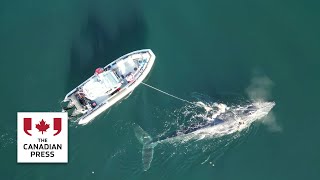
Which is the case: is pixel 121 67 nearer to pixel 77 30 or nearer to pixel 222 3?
pixel 77 30

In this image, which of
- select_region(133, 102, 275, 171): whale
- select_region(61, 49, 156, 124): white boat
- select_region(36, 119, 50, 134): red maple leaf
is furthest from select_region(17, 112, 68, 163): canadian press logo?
select_region(133, 102, 275, 171): whale

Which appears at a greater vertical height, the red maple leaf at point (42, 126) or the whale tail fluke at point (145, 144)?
the red maple leaf at point (42, 126)

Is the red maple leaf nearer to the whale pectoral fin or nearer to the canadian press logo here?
the canadian press logo

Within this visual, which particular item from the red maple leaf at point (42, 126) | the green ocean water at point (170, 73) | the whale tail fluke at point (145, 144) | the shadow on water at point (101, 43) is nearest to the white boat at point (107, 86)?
the green ocean water at point (170, 73)

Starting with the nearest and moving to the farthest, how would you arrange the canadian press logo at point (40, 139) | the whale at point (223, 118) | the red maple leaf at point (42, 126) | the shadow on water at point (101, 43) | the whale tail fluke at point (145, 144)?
the whale tail fluke at point (145, 144), the canadian press logo at point (40, 139), the whale at point (223, 118), the red maple leaf at point (42, 126), the shadow on water at point (101, 43)

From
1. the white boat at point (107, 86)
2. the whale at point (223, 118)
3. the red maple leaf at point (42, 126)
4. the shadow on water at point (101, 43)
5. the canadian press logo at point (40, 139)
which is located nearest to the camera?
the white boat at point (107, 86)

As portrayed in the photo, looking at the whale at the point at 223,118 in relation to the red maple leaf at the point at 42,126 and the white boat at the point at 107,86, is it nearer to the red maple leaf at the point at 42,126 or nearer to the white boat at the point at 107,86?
the white boat at the point at 107,86

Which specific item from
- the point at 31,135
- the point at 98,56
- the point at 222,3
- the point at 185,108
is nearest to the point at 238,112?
the point at 185,108
